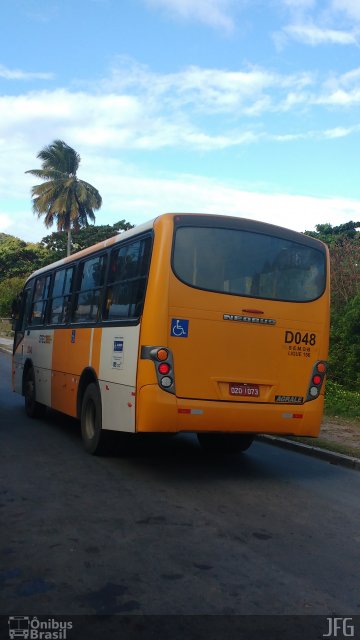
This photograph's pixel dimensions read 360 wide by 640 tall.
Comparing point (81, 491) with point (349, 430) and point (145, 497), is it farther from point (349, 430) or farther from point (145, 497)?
point (349, 430)

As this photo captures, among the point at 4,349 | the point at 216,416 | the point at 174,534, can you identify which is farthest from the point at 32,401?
the point at 4,349

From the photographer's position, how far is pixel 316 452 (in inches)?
364

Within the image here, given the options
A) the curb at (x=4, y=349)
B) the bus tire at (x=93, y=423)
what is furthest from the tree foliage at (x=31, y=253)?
the bus tire at (x=93, y=423)

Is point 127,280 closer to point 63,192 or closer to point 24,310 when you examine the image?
point 24,310

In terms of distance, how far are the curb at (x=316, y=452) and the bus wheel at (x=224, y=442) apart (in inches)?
38.2

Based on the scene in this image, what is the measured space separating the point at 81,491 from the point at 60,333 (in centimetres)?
431

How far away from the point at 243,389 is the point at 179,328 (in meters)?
1.05

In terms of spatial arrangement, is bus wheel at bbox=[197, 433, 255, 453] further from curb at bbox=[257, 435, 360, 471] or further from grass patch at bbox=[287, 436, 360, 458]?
grass patch at bbox=[287, 436, 360, 458]

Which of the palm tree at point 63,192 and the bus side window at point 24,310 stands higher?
the palm tree at point 63,192

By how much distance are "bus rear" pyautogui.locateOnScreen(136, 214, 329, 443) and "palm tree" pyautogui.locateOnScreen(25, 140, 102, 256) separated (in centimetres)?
4240

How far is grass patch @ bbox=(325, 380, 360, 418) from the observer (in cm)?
1300

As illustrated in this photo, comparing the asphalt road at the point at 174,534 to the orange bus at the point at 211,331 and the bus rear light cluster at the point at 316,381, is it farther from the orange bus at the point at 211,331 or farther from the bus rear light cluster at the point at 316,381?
the bus rear light cluster at the point at 316,381

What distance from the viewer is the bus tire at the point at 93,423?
8.30m

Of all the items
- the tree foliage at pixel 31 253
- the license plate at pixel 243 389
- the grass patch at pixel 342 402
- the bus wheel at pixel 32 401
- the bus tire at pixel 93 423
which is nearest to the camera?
the license plate at pixel 243 389
